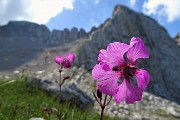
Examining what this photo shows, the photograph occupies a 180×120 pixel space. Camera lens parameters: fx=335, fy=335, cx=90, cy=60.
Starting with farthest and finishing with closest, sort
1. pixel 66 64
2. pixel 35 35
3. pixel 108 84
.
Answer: pixel 35 35 → pixel 66 64 → pixel 108 84

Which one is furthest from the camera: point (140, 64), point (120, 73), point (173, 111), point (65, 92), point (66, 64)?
point (140, 64)

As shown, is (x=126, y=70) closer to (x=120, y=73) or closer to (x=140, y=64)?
(x=120, y=73)

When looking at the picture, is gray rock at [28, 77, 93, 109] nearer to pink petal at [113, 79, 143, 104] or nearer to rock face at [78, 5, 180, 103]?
pink petal at [113, 79, 143, 104]

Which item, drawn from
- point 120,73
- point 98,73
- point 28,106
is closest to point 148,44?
point 28,106

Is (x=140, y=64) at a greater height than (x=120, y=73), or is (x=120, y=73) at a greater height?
(x=140, y=64)

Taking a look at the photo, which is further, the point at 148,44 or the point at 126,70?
the point at 148,44

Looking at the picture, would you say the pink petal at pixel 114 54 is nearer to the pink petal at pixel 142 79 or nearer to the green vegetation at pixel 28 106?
the pink petal at pixel 142 79

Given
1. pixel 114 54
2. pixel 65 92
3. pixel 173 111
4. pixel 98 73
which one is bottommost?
pixel 173 111

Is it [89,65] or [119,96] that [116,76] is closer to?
[119,96]
